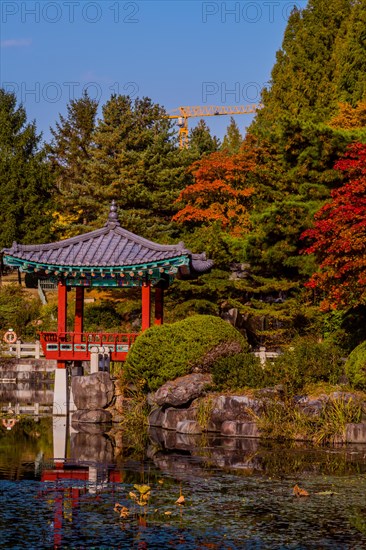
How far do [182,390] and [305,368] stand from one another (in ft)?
10.4

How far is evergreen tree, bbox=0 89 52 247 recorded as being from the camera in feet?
184

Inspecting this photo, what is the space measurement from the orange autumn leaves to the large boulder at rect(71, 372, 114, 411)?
2083cm

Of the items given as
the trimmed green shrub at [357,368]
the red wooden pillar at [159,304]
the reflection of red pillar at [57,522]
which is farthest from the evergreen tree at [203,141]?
the reflection of red pillar at [57,522]

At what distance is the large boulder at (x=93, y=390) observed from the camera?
86.5 feet

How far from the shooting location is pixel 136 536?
39.1 feet

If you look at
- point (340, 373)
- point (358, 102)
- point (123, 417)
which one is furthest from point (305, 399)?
point (358, 102)

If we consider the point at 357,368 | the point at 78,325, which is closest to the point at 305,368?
the point at 357,368

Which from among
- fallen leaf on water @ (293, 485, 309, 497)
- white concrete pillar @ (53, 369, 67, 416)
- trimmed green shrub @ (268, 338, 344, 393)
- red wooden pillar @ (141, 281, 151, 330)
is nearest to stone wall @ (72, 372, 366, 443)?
trimmed green shrub @ (268, 338, 344, 393)

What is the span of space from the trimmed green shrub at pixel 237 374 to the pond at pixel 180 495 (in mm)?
2489

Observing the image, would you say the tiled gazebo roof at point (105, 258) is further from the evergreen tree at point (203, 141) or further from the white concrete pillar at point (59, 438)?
the evergreen tree at point (203, 141)

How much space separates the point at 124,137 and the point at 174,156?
3206 millimetres

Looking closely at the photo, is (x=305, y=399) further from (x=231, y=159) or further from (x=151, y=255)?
(x=231, y=159)

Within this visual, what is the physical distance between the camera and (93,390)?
26.4 metres

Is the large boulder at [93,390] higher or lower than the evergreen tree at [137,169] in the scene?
lower
